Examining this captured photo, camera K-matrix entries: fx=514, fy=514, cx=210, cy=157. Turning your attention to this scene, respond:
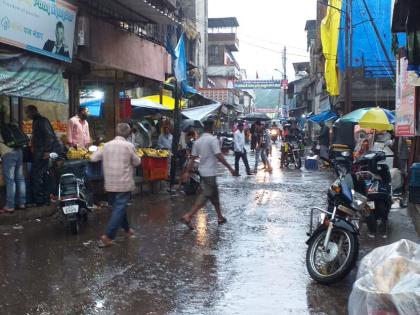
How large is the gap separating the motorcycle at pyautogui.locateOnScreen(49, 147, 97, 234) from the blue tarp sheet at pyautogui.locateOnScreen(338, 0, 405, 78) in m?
16.2

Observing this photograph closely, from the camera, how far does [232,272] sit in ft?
20.0

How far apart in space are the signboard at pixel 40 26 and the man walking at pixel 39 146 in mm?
1191

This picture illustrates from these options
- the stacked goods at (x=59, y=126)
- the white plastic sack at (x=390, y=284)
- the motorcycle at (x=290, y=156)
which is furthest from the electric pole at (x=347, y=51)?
the white plastic sack at (x=390, y=284)

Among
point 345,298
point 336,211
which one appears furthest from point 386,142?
point 345,298

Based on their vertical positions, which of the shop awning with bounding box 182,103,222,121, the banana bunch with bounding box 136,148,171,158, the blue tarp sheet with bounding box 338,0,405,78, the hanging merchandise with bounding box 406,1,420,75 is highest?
the blue tarp sheet with bounding box 338,0,405,78

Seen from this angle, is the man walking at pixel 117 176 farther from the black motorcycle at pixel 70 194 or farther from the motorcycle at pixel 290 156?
the motorcycle at pixel 290 156

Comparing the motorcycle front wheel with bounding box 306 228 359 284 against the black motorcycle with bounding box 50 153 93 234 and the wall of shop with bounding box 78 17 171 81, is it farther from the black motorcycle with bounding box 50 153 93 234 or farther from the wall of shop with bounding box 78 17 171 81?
the wall of shop with bounding box 78 17 171 81

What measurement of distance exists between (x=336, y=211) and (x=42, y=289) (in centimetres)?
340

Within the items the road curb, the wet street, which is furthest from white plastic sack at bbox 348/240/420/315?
the road curb

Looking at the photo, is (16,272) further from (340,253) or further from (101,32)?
(101,32)

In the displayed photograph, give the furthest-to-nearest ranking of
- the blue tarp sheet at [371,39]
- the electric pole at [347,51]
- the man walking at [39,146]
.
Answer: the blue tarp sheet at [371,39] → the electric pole at [347,51] → the man walking at [39,146]

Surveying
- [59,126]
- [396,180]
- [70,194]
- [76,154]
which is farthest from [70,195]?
[396,180]

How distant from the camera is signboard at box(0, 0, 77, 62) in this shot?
27.4 feet

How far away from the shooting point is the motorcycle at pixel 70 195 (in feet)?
25.8
